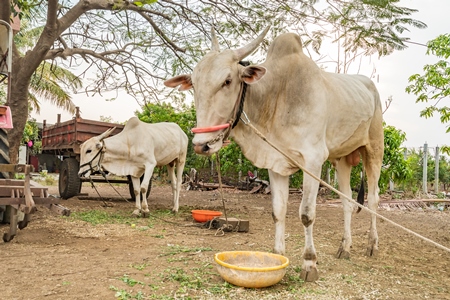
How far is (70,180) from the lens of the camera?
833cm

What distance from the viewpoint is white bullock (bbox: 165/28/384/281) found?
303 centimetres

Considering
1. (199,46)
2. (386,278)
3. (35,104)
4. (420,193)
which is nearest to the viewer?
(386,278)

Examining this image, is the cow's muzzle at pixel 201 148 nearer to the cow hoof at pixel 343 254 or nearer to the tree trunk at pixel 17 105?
the cow hoof at pixel 343 254

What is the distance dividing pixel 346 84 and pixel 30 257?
3.57m

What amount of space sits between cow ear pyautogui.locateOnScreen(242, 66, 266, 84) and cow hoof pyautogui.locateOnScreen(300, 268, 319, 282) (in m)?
1.59

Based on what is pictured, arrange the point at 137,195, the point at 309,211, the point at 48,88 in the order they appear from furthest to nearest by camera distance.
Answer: the point at 48,88 < the point at 137,195 < the point at 309,211

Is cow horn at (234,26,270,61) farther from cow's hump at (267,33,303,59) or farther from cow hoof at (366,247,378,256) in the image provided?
cow hoof at (366,247,378,256)

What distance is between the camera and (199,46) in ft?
26.9

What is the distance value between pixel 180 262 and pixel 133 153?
392 centimetres

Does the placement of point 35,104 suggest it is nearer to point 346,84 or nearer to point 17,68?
point 17,68

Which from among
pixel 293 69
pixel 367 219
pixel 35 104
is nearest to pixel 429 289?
pixel 293 69

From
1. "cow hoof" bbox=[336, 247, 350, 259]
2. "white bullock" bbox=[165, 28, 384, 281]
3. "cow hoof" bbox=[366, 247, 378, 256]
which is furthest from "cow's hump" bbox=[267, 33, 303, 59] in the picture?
"cow hoof" bbox=[366, 247, 378, 256]

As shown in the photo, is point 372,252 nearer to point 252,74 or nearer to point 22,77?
point 252,74

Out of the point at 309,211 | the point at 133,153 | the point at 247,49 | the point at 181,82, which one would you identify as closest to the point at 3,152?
the point at 133,153
